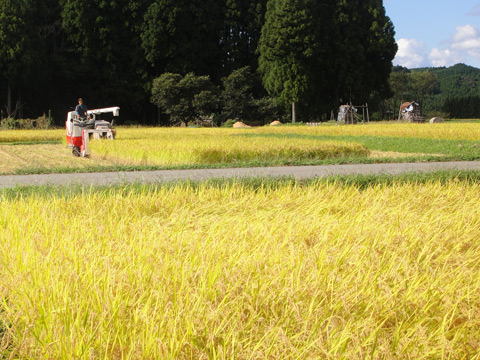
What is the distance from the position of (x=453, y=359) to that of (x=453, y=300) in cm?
55

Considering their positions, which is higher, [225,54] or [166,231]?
[225,54]

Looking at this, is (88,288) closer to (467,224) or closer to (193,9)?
(467,224)

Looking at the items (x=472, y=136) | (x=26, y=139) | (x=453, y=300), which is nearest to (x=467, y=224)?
(x=453, y=300)

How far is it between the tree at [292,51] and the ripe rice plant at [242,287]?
32644 millimetres

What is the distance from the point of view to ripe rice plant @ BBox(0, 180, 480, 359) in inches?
99.8

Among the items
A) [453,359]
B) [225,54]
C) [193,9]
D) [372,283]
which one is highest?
[193,9]

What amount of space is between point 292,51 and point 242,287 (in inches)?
1410

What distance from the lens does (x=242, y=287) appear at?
3.02 m

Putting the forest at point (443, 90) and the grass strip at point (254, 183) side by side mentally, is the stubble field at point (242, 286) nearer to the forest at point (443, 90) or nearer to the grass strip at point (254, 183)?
the grass strip at point (254, 183)

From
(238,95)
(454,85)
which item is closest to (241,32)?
(238,95)

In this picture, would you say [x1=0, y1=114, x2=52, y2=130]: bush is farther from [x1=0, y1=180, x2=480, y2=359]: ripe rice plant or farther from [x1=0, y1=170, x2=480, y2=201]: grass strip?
[x1=0, y1=180, x2=480, y2=359]: ripe rice plant

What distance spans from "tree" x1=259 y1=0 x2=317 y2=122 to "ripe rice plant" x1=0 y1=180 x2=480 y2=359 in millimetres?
32644

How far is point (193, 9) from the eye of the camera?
134 ft

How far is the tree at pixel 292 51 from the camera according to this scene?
37.0 metres
